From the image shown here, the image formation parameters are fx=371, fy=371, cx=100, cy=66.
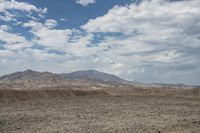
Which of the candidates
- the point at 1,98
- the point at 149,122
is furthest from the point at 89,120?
the point at 1,98

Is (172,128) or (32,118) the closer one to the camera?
(172,128)

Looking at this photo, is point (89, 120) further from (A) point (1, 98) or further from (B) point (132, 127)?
(A) point (1, 98)

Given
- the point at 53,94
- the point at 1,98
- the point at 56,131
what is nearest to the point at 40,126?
the point at 56,131

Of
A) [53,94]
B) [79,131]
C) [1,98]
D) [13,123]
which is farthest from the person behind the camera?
[53,94]

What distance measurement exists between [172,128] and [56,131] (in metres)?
7.68

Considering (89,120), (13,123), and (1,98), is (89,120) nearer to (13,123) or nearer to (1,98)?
(13,123)

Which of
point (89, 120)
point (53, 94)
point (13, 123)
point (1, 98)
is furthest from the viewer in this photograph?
point (53, 94)

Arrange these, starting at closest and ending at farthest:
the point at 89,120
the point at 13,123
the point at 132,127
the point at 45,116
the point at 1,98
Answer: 1. the point at 132,127
2. the point at 13,123
3. the point at 89,120
4. the point at 45,116
5. the point at 1,98

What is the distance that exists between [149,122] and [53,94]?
48783mm

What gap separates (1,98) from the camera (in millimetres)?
60719

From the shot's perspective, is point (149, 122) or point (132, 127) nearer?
point (132, 127)

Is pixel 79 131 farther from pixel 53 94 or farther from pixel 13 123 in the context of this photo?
pixel 53 94

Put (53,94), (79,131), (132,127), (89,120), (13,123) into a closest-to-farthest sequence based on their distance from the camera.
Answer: (79,131)
(132,127)
(13,123)
(89,120)
(53,94)

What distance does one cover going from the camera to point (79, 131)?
23438 mm
